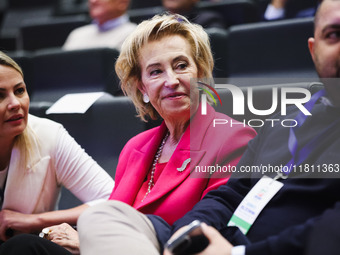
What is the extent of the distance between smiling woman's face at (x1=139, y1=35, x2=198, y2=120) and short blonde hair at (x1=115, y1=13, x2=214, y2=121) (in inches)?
0.6

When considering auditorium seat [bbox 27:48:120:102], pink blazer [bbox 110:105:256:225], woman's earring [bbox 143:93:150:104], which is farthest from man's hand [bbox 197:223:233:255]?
auditorium seat [bbox 27:48:120:102]

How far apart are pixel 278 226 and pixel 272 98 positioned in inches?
12.9

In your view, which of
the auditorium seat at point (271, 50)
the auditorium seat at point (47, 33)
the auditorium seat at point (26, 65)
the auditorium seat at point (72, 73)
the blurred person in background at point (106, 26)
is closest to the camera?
the auditorium seat at point (271, 50)

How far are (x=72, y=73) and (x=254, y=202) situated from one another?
1.11 meters

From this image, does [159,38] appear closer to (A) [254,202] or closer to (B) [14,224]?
(A) [254,202]

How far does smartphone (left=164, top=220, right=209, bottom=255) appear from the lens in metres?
0.56

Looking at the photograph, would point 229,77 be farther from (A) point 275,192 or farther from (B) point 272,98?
(A) point 275,192

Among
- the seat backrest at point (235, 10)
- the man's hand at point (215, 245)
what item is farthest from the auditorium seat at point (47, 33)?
the man's hand at point (215, 245)

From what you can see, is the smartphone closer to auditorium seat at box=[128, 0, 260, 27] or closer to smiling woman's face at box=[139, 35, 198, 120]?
smiling woman's face at box=[139, 35, 198, 120]

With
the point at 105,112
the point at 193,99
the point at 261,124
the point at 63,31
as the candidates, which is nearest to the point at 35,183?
the point at 105,112

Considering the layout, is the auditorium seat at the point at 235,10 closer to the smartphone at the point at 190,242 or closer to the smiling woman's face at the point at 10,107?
the smiling woman's face at the point at 10,107

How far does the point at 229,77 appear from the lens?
1468 mm

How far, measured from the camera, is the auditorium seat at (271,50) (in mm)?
1351

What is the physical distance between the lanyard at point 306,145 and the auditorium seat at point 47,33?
1.67 m
